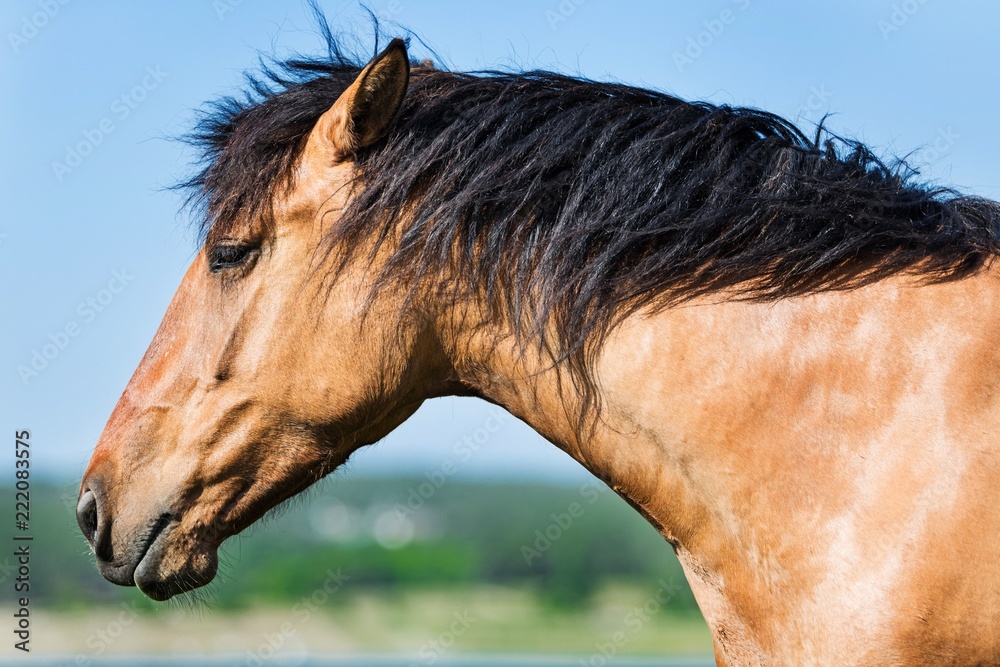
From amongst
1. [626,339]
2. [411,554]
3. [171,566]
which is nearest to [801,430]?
[626,339]

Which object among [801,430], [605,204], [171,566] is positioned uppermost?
[605,204]

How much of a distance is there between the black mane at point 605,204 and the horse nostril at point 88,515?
37.1 inches

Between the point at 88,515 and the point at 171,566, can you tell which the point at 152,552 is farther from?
the point at 88,515

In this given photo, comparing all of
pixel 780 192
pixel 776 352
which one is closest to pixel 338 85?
pixel 780 192

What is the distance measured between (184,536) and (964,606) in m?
2.25

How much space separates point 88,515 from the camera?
2.96 metres

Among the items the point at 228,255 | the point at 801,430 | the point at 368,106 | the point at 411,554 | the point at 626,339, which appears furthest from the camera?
the point at 411,554

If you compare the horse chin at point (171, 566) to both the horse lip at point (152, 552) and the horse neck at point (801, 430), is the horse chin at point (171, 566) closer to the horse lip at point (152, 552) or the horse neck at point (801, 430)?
the horse lip at point (152, 552)

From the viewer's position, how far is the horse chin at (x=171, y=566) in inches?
114

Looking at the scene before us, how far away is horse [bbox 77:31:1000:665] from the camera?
2338 millimetres

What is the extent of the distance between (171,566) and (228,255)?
1.02 meters

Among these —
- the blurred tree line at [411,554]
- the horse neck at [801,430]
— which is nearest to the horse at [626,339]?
the horse neck at [801,430]

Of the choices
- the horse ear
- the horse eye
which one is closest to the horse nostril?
the horse eye

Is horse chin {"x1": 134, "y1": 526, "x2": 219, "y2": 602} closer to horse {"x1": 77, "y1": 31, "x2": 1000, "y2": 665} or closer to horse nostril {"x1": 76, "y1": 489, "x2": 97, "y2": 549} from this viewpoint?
horse {"x1": 77, "y1": 31, "x2": 1000, "y2": 665}
